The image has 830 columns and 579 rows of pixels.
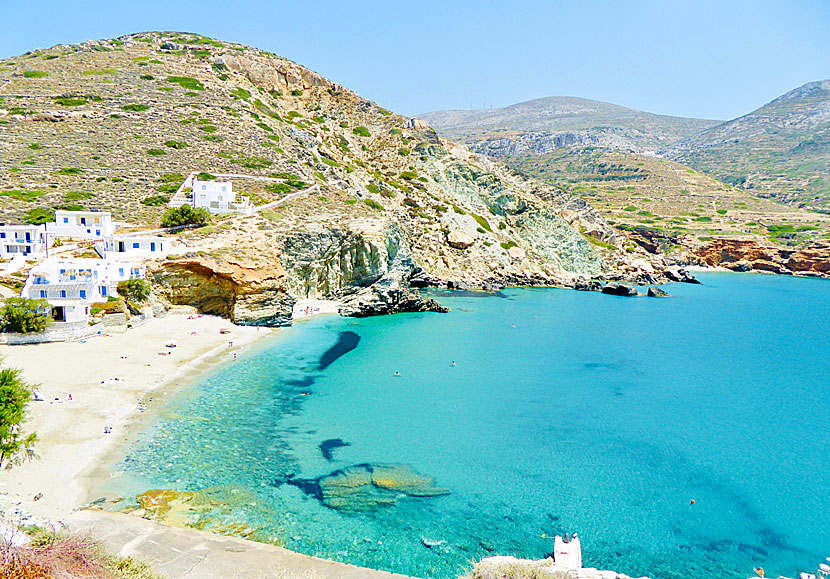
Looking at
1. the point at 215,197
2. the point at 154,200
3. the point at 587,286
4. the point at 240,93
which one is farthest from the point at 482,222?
the point at 154,200

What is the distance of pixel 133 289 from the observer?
1507 inches

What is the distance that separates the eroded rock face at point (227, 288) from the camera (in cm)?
4088

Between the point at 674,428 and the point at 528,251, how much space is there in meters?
62.5

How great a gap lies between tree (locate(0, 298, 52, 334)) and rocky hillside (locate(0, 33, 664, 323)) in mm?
10510

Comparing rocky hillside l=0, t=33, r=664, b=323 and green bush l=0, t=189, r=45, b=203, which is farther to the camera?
rocky hillside l=0, t=33, r=664, b=323

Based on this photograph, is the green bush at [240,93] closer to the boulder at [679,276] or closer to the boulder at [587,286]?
the boulder at [587,286]

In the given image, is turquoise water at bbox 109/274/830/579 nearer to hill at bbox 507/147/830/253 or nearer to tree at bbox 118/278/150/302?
tree at bbox 118/278/150/302

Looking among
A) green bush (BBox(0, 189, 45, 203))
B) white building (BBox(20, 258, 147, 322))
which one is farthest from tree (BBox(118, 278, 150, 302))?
green bush (BBox(0, 189, 45, 203))

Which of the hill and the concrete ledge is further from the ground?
the hill

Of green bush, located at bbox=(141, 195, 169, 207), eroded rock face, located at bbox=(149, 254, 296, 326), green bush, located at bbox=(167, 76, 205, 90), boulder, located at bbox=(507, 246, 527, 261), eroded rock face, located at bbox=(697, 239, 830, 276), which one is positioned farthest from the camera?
eroded rock face, located at bbox=(697, 239, 830, 276)

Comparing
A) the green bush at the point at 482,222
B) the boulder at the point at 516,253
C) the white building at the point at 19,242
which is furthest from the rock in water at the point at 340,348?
the green bush at the point at 482,222

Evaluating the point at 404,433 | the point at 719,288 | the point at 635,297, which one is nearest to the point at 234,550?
the point at 404,433

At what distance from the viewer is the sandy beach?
15.3m

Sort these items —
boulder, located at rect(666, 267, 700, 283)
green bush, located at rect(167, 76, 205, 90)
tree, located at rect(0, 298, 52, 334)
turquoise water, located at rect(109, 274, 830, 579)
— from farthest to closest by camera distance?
boulder, located at rect(666, 267, 700, 283) < green bush, located at rect(167, 76, 205, 90) < tree, located at rect(0, 298, 52, 334) < turquoise water, located at rect(109, 274, 830, 579)
